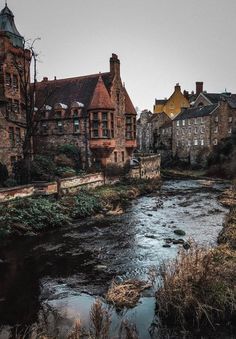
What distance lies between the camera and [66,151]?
37406 mm

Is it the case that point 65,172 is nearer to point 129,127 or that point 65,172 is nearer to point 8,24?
point 129,127

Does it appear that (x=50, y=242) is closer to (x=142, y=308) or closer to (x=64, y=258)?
(x=64, y=258)

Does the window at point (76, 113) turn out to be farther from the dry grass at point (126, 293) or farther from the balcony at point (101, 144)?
the dry grass at point (126, 293)

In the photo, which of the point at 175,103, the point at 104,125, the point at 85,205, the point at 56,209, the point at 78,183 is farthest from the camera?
the point at 175,103

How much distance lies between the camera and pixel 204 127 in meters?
61.7

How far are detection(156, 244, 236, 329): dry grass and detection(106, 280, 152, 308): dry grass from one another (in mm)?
1132

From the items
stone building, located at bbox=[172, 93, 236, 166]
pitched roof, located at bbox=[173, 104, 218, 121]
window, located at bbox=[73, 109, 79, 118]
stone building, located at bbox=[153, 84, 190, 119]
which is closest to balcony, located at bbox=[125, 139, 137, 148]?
window, located at bbox=[73, 109, 79, 118]

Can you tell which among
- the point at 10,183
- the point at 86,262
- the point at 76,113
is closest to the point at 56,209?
the point at 10,183

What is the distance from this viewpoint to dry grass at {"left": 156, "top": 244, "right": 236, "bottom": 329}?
32.6 ft

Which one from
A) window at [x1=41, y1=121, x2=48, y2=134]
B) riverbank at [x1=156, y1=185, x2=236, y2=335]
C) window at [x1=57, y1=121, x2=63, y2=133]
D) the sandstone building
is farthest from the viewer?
window at [x1=41, y1=121, x2=48, y2=134]

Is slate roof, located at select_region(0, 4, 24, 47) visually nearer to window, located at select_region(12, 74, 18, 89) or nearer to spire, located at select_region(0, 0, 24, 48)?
spire, located at select_region(0, 0, 24, 48)

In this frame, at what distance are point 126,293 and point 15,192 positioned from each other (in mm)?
13696

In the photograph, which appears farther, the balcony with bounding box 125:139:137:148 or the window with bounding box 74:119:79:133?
the balcony with bounding box 125:139:137:148

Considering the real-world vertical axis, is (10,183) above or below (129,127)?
below
